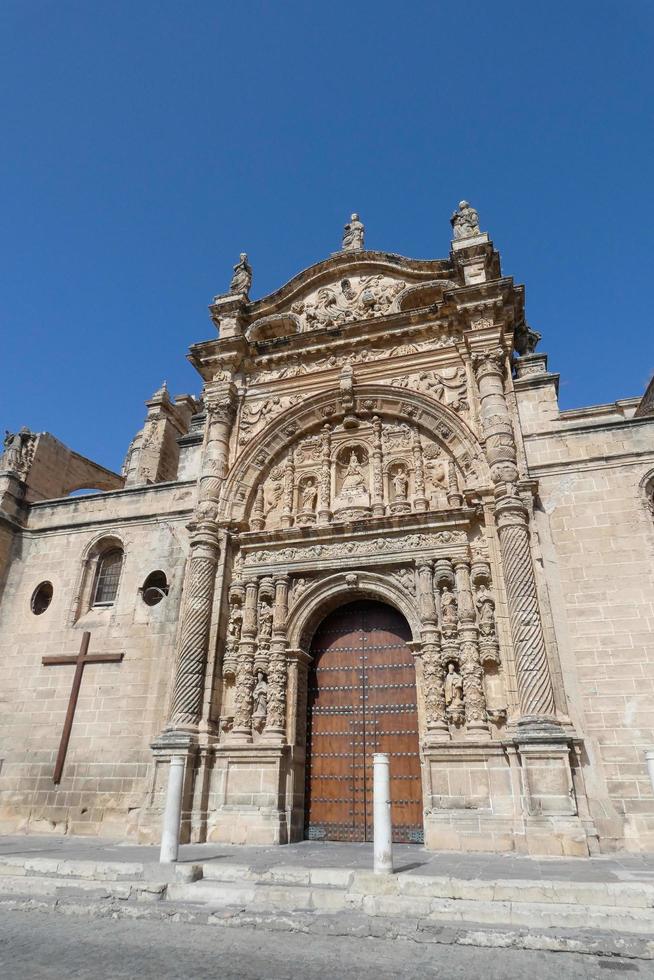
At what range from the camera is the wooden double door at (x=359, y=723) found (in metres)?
9.50

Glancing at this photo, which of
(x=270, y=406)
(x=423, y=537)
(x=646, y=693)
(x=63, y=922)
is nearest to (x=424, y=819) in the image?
(x=646, y=693)

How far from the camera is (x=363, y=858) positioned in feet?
23.8

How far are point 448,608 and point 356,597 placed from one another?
184 cm

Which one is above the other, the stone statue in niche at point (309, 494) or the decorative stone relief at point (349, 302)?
the decorative stone relief at point (349, 302)

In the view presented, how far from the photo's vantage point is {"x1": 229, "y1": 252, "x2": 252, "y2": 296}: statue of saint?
1470 cm

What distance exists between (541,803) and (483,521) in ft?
14.3

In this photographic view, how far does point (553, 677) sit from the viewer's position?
876 cm

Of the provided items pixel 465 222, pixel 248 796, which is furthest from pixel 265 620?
pixel 465 222

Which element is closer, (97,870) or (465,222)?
(97,870)

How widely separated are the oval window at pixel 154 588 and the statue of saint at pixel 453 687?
18.9 ft

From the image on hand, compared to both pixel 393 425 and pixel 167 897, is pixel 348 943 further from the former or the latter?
pixel 393 425

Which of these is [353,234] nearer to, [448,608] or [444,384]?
[444,384]

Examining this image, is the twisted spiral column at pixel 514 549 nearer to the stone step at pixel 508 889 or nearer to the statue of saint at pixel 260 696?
the stone step at pixel 508 889

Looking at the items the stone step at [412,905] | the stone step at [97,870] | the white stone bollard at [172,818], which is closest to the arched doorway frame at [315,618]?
the white stone bollard at [172,818]
